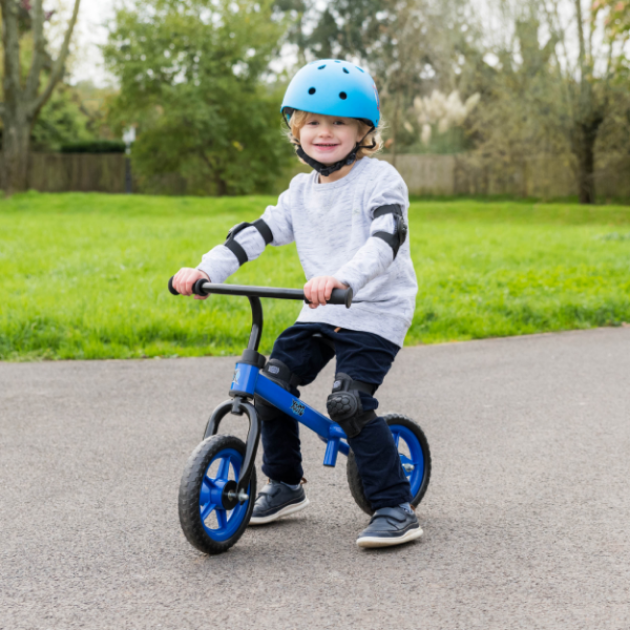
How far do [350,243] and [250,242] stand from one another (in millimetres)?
375

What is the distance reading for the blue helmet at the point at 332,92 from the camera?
9.41 feet

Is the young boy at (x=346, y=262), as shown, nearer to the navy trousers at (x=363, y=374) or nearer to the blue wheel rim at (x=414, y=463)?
the navy trousers at (x=363, y=374)

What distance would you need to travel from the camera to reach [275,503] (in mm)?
3170

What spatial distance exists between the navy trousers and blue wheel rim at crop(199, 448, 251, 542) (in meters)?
0.27

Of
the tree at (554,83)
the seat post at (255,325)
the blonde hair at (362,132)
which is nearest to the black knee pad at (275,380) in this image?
the seat post at (255,325)

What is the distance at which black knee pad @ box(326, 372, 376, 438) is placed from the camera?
2.81 m

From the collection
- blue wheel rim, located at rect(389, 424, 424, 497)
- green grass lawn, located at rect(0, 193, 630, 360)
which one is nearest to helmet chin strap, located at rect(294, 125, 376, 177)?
blue wheel rim, located at rect(389, 424, 424, 497)

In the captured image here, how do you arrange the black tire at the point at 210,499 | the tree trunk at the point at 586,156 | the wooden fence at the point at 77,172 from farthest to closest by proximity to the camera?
the wooden fence at the point at 77,172, the tree trunk at the point at 586,156, the black tire at the point at 210,499

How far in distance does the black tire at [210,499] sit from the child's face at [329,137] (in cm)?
102

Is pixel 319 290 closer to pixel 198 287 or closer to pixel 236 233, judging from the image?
pixel 198 287

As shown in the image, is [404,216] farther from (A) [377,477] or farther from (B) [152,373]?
(B) [152,373]

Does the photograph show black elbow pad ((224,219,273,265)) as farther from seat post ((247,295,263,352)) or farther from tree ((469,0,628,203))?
tree ((469,0,628,203))

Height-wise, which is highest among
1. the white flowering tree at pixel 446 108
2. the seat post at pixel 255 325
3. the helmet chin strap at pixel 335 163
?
the white flowering tree at pixel 446 108

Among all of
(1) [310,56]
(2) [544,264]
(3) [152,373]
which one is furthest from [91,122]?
(3) [152,373]
